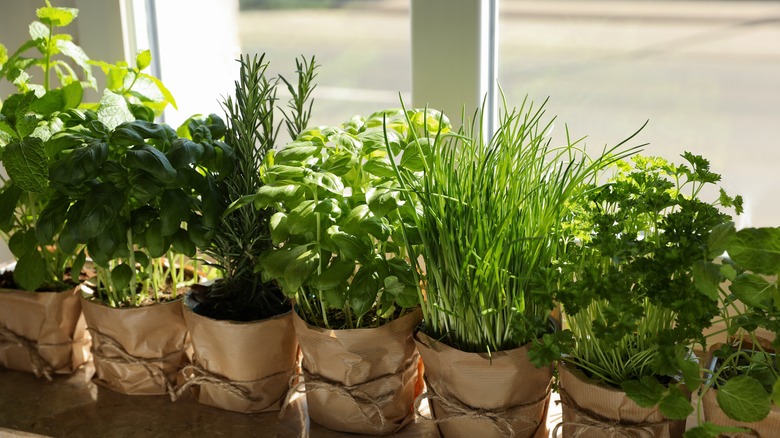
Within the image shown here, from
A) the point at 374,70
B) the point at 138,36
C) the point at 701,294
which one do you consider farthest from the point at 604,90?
the point at 138,36

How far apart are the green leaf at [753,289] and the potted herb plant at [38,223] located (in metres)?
0.75

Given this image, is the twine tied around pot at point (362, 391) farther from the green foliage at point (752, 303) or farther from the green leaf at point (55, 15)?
the green leaf at point (55, 15)

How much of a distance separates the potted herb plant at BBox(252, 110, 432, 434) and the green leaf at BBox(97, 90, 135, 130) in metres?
→ 0.22

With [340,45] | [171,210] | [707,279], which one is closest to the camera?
[707,279]

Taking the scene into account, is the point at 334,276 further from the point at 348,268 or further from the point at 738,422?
the point at 738,422

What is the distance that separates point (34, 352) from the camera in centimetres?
118

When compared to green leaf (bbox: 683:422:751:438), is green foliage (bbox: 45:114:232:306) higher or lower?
higher

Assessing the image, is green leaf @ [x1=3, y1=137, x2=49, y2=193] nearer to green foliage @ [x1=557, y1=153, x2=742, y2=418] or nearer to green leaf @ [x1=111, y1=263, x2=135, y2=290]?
green leaf @ [x1=111, y1=263, x2=135, y2=290]

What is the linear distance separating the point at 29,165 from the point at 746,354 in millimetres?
826

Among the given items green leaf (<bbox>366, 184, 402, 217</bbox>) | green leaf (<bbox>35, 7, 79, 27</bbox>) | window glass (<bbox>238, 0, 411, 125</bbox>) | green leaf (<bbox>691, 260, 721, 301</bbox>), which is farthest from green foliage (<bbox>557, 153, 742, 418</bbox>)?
green leaf (<bbox>35, 7, 79, 27</bbox>)

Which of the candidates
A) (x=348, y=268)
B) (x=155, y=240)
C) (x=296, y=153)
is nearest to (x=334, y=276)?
(x=348, y=268)

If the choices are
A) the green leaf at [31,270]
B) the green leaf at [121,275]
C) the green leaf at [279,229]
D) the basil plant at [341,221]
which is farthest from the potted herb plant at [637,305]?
the green leaf at [31,270]

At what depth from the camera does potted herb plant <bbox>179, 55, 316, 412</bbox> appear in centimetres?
101

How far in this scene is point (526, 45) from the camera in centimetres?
118
